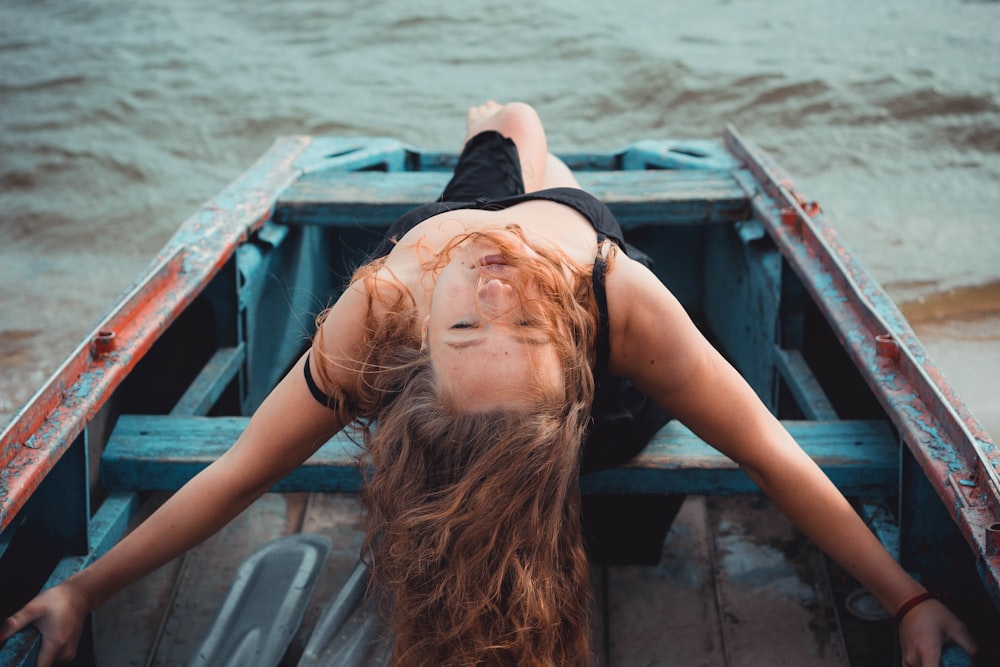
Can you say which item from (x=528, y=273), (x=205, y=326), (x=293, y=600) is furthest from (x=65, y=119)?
(x=528, y=273)

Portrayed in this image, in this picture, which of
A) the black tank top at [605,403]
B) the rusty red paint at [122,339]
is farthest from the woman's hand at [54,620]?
the black tank top at [605,403]

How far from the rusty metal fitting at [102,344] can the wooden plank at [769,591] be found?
1.38 metres

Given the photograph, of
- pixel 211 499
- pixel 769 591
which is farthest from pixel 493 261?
pixel 769 591

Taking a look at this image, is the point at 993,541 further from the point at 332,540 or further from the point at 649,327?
the point at 332,540

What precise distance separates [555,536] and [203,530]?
2.00ft

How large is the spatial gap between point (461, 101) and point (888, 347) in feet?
19.6

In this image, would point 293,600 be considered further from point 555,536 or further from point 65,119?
point 65,119

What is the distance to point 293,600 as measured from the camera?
194 centimetres

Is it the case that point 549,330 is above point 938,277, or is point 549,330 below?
A: above

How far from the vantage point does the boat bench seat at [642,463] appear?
1.79 metres

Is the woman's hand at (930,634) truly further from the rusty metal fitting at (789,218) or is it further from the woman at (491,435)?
the rusty metal fitting at (789,218)

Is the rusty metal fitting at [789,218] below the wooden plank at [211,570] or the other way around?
the other way around

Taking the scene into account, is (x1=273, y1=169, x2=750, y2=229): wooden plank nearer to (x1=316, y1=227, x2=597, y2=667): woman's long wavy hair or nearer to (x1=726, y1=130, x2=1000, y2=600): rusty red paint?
(x1=726, y1=130, x2=1000, y2=600): rusty red paint

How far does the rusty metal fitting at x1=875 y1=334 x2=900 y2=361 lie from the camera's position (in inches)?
72.8
